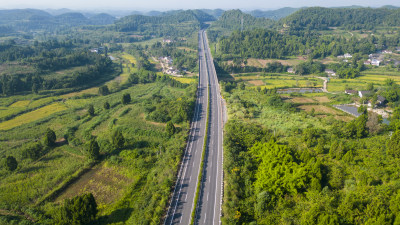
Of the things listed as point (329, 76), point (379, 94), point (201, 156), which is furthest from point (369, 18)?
point (201, 156)

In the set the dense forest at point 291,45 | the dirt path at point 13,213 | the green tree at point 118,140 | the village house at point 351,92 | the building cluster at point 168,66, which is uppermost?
the dense forest at point 291,45

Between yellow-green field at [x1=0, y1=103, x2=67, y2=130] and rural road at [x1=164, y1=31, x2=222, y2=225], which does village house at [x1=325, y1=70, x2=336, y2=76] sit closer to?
rural road at [x1=164, y1=31, x2=222, y2=225]

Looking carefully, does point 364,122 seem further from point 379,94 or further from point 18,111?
point 18,111

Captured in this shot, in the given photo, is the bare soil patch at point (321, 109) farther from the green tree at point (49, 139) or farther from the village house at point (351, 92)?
the green tree at point (49, 139)

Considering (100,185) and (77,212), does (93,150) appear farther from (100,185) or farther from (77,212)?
(77,212)

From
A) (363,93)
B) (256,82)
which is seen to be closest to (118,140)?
(256,82)

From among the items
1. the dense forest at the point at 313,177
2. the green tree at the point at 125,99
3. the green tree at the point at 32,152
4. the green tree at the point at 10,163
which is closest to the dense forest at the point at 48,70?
the green tree at the point at 125,99

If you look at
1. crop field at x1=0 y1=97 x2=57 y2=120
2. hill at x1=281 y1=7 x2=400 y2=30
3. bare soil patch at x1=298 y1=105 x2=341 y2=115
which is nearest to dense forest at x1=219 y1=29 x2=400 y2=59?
hill at x1=281 y1=7 x2=400 y2=30

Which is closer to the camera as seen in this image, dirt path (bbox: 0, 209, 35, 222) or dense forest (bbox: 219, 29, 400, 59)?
dirt path (bbox: 0, 209, 35, 222)
